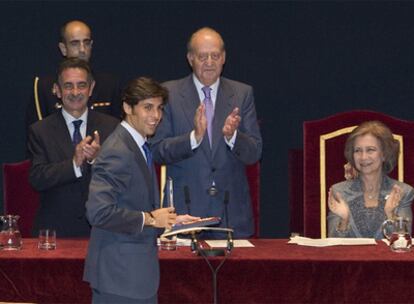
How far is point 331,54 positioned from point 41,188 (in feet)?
9.73

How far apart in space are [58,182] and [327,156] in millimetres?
1794

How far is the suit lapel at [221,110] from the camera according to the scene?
5285 millimetres

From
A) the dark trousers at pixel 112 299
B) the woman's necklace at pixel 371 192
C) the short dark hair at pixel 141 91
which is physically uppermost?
the short dark hair at pixel 141 91

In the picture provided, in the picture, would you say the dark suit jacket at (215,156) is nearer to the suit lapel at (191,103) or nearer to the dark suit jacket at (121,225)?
the suit lapel at (191,103)

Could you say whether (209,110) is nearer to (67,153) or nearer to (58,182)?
(67,153)

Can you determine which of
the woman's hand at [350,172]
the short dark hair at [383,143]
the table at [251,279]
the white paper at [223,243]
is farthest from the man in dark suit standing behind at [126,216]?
the woman's hand at [350,172]

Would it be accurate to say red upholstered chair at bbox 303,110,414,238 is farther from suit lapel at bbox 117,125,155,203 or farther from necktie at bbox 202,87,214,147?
suit lapel at bbox 117,125,155,203

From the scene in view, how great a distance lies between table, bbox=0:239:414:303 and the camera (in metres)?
4.24

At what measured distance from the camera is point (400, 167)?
5.88m

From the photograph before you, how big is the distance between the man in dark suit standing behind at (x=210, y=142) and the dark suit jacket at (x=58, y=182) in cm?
40

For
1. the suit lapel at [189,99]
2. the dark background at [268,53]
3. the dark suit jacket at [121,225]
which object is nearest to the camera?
the dark suit jacket at [121,225]

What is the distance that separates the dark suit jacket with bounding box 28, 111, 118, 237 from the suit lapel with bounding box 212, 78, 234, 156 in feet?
1.86

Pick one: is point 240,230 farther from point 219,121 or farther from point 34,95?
point 34,95

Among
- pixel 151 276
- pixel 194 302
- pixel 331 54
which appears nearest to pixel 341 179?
pixel 331 54
